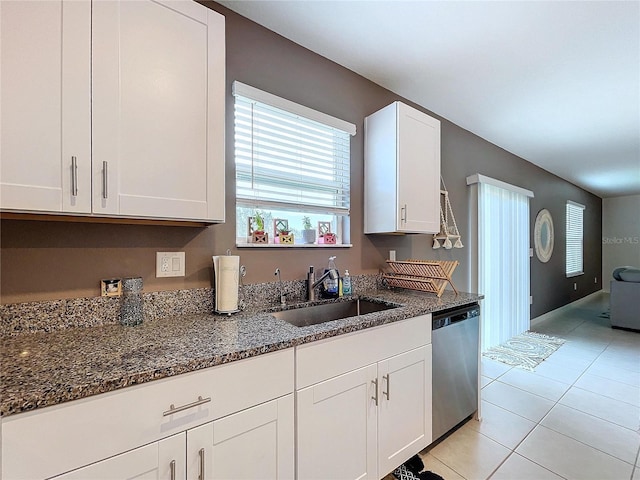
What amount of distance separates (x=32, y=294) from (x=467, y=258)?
11.6 feet

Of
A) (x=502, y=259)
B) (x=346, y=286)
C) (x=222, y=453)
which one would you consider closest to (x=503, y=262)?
(x=502, y=259)

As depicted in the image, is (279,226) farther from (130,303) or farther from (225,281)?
(130,303)

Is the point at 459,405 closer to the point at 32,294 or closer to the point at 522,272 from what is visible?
the point at 32,294

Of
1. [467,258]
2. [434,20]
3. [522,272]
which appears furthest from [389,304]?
[522,272]

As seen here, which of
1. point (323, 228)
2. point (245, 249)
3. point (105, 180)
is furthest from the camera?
point (323, 228)

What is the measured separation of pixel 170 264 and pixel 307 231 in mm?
889

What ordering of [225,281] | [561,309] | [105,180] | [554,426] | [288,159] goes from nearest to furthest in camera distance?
[105,180]
[225,281]
[288,159]
[554,426]
[561,309]

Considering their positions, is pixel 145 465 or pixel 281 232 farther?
pixel 281 232

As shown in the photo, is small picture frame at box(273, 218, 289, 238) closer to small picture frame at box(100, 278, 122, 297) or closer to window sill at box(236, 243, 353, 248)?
window sill at box(236, 243, 353, 248)

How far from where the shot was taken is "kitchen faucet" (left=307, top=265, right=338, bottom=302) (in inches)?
75.7

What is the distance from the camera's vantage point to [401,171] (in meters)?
2.12

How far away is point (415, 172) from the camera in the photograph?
2215 millimetres

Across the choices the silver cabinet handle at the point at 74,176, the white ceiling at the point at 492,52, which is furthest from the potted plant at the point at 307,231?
the silver cabinet handle at the point at 74,176

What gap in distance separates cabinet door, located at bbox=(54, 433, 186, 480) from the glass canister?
587mm
